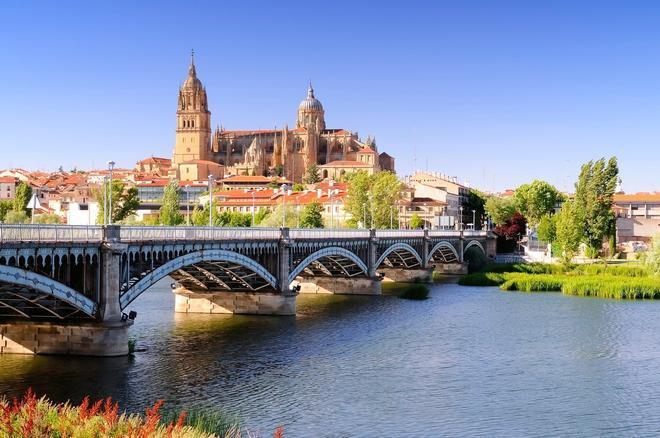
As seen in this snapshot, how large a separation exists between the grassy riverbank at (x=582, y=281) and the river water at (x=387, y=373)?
1365cm

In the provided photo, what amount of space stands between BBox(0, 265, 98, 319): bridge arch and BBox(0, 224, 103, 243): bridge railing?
116 cm

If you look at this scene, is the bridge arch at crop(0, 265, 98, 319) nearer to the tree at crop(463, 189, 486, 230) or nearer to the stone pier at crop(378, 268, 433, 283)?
the stone pier at crop(378, 268, 433, 283)

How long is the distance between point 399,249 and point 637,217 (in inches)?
2908

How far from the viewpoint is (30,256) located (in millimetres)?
30641

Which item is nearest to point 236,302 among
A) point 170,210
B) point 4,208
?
point 170,210

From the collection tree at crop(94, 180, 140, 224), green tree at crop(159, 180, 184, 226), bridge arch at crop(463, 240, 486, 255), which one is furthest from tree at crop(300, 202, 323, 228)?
tree at crop(94, 180, 140, 224)

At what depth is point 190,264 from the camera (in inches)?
1686

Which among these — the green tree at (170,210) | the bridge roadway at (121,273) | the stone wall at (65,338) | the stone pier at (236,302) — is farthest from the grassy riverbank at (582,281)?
the green tree at (170,210)

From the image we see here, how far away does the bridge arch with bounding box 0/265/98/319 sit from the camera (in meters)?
29.5

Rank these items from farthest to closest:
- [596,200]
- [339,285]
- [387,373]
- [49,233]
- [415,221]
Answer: [415,221] → [596,200] → [339,285] → [387,373] → [49,233]

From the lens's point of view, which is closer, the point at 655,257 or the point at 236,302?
the point at 236,302

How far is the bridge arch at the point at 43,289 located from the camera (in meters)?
29.5

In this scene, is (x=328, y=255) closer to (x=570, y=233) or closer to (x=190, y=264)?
(x=190, y=264)

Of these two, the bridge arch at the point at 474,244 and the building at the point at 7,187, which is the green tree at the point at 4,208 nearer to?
the building at the point at 7,187
